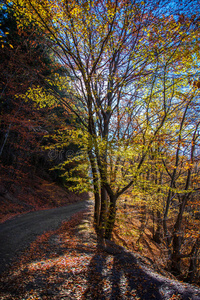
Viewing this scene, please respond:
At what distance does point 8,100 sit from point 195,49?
11.8 meters

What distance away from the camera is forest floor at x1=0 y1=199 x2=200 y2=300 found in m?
3.26

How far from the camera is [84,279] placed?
3.80 meters

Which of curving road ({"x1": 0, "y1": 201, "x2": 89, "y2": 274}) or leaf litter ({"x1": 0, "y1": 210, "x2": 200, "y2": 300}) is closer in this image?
leaf litter ({"x1": 0, "y1": 210, "x2": 200, "y2": 300})

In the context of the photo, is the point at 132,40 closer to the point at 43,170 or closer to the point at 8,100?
the point at 8,100

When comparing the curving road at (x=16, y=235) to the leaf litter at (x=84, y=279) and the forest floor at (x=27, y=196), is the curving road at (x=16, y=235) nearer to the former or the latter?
the leaf litter at (x=84, y=279)

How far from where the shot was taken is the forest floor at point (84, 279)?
326 centimetres

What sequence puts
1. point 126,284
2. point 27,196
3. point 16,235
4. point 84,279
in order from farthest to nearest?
1. point 27,196
2. point 16,235
3. point 84,279
4. point 126,284

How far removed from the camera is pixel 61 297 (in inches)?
126

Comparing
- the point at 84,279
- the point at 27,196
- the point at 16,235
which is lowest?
the point at 16,235

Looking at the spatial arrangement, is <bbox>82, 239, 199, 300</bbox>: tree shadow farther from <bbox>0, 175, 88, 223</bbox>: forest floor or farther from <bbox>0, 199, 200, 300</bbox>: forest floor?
<bbox>0, 175, 88, 223</bbox>: forest floor

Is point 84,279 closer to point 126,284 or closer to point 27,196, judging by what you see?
point 126,284

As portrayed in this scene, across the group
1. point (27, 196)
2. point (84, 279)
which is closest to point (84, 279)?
point (84, 279)

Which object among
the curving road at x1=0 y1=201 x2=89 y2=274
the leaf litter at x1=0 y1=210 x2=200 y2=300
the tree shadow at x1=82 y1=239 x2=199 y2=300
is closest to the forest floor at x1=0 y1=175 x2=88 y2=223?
the curving road at x1=0 y1=201 x2=89 y2=274

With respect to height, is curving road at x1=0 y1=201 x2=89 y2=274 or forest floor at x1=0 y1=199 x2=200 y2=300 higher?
forest floor at x1=0 y1=199 x2=200 y2=300
